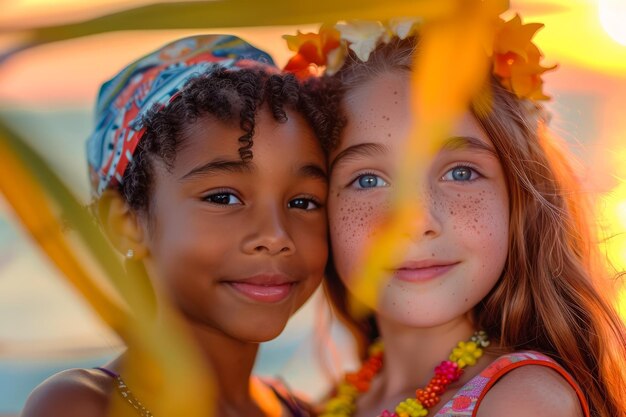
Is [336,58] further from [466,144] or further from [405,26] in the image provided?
[466,144]

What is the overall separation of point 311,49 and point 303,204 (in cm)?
42

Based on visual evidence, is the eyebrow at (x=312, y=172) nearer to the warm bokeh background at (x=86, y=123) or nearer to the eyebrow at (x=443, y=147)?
the eyebrow at (x=443, y=147)

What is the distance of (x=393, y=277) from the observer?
1976mm

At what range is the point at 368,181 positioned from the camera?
2.04m

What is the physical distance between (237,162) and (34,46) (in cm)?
85

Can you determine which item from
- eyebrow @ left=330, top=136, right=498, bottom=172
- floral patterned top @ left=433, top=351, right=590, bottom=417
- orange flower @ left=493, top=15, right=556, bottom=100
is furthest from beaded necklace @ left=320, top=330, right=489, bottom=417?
orange flower @ left=493, top=15, right=556, bottom=100

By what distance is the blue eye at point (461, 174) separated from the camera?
1975 millimetres

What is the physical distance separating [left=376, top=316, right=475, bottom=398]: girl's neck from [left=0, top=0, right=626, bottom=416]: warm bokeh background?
457 millimetres

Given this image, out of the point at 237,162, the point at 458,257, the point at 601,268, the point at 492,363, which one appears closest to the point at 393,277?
the point at 458,257

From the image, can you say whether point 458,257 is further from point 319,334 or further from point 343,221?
point 319,334

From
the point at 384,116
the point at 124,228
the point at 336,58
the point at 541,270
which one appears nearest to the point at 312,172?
the point at 384,116

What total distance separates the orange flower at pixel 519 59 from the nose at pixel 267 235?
0.63 meters

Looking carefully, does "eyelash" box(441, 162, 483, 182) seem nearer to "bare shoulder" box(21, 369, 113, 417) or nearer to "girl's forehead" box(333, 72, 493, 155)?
"girl's forehead" box(333, 72, 493, 155)

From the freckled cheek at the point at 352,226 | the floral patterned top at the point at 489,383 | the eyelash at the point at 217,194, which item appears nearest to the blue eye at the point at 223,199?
the eyelash at the point at 217,194
